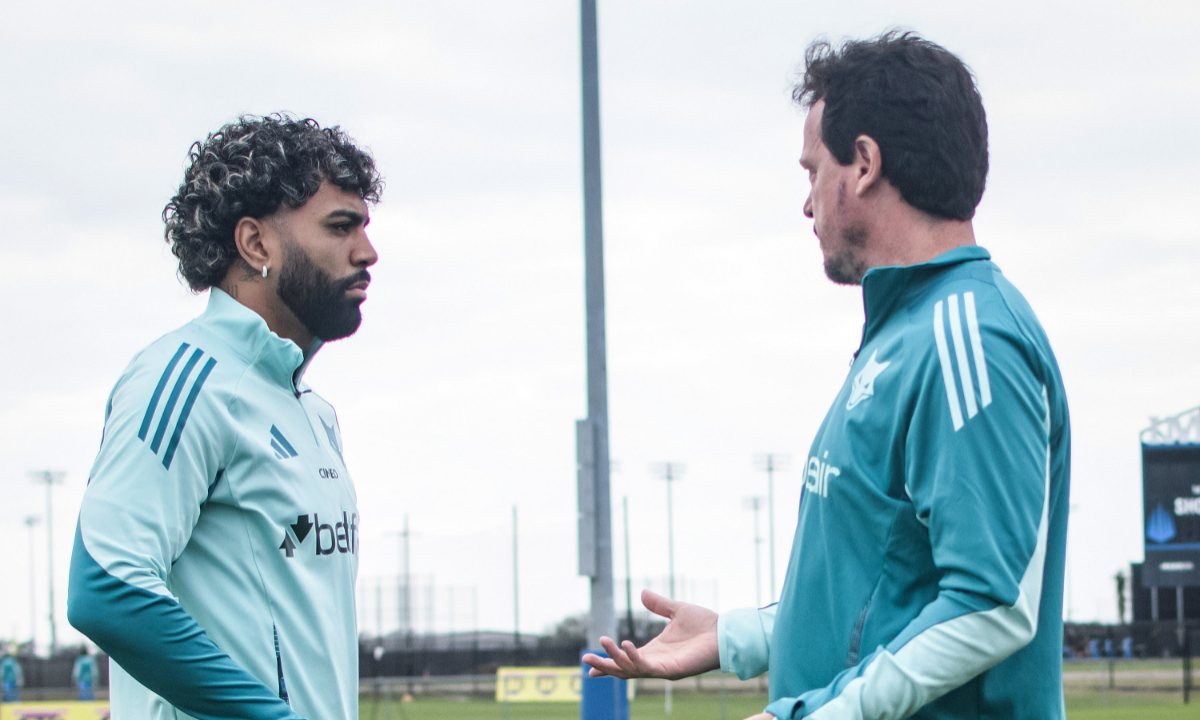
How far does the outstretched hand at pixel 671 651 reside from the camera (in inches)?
92.7

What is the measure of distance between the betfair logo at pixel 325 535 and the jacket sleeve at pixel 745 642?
82 centimetres

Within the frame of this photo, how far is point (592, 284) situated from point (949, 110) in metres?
6.99

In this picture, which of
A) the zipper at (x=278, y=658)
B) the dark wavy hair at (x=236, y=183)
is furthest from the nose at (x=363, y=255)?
the zipper at (x=278, y=658)

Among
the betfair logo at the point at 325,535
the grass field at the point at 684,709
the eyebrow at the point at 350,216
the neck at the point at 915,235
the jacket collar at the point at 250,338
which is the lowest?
the grass field at the point at 684,709

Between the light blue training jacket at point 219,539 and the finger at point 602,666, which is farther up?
the light blue training jacket at point 219,539

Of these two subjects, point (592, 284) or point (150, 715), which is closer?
point (150, 715)

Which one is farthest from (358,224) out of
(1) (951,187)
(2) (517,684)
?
(2) (517,684)

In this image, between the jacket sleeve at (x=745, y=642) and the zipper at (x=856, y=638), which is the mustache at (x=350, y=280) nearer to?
the jacket sleeve at (x=745, y=642)

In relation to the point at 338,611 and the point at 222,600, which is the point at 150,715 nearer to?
the point at 222,600

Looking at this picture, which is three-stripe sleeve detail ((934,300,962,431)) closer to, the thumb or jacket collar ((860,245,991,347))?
jacket collar ((860,245,991,347))

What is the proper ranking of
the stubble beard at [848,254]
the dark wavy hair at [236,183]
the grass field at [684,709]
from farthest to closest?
1. the grass field at [684,709]
2. the dark wavy hair at [236,183]
3. the stubble beard at [848,254]

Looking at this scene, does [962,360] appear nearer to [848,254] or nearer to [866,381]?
[866,381]

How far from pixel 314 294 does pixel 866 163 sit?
49.5 inches

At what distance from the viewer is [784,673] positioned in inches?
80.2
